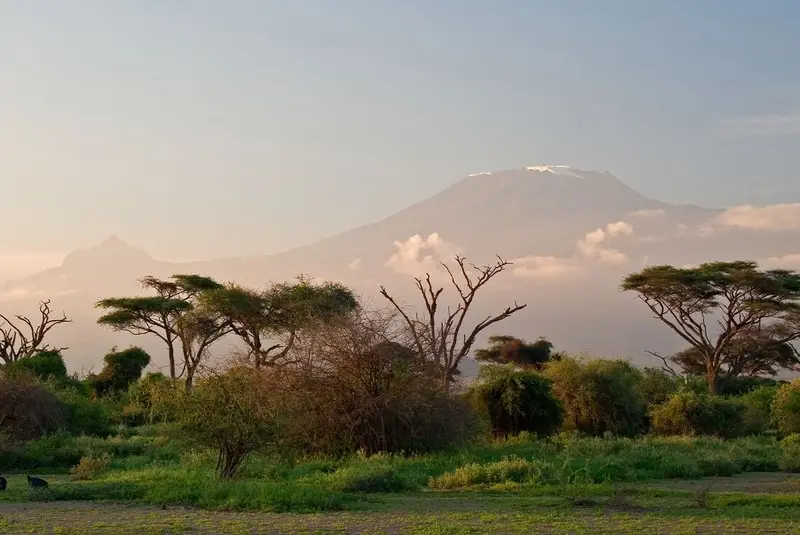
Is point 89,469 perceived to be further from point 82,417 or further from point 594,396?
point 594,396

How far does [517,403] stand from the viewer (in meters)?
26.2

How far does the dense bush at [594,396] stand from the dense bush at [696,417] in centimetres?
88

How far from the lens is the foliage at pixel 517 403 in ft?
86.1

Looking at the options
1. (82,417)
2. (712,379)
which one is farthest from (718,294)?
(82,417)

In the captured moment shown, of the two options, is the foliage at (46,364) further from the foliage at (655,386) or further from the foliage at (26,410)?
the foliage at (655,386)

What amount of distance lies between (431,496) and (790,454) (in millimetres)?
10286

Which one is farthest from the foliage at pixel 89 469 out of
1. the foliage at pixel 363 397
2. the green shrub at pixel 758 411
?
the green shrub at pixel 758 411

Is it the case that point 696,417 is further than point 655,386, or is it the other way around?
point 655,386

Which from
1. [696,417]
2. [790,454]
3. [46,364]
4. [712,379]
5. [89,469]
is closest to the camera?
[89,469]

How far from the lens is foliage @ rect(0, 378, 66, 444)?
991 inches

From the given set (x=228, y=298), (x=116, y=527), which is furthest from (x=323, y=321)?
(x=228, y=298)

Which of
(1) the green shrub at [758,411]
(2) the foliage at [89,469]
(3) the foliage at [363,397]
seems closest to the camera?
(2) the foliage at [89,469]

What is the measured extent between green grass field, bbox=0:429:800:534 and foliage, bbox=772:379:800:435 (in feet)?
25.7

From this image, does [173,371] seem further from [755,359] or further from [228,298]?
[755,359]
